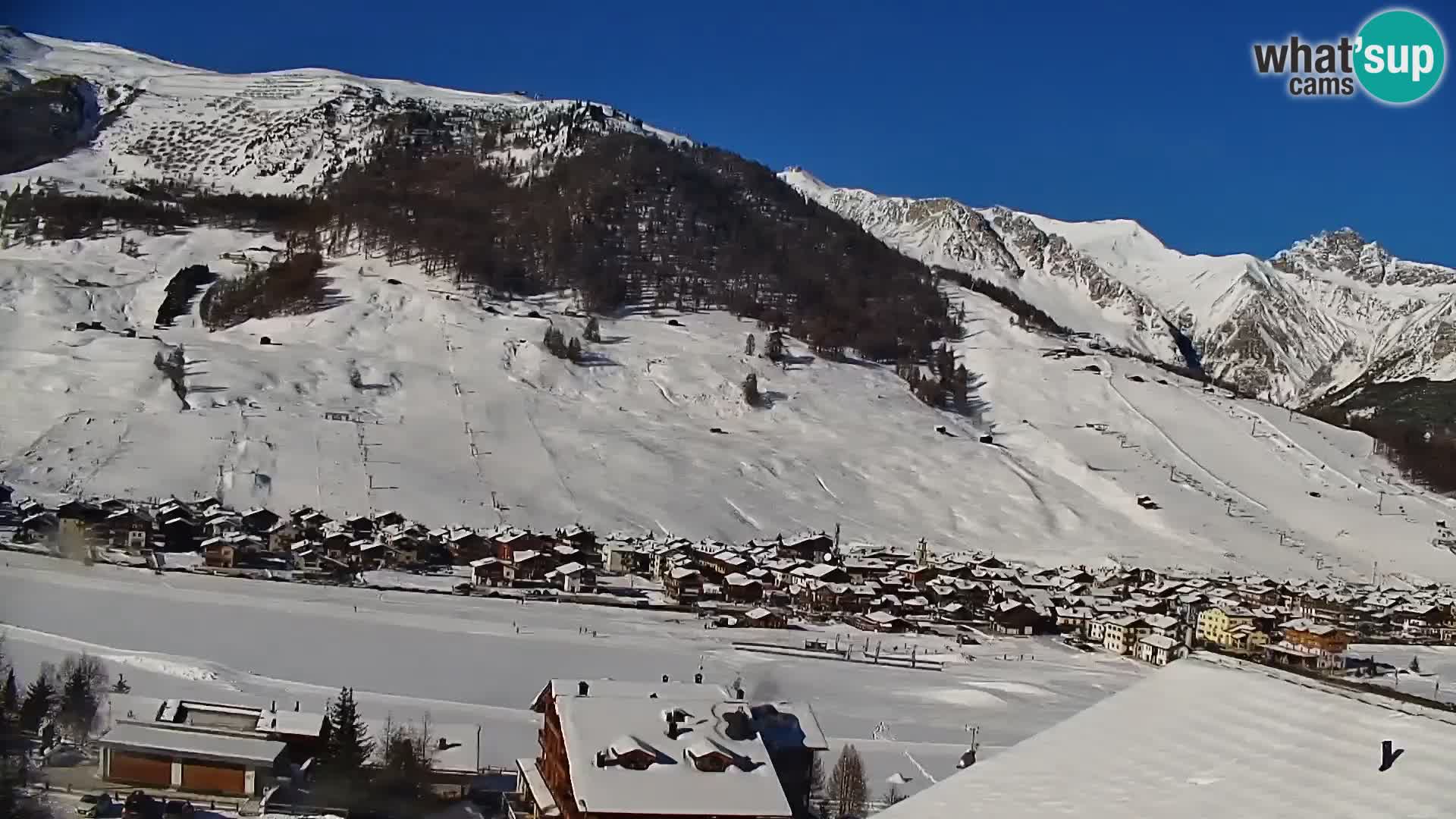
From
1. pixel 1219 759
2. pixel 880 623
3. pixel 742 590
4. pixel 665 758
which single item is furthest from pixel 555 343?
pixel 1219 759

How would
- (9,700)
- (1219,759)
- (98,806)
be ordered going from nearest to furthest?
(1219,759) → (98,806) → (9,700)

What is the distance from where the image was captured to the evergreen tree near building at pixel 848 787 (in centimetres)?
941

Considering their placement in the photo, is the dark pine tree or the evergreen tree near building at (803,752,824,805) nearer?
the dark pine tree

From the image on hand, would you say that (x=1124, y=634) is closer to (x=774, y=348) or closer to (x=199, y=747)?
(x=199, y=747)

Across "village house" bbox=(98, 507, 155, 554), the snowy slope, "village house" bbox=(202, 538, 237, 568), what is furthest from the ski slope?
the snowy slope

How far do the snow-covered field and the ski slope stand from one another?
818 cm

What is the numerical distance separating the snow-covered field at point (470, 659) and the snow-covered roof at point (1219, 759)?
7336mm

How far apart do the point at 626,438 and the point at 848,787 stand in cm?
2403

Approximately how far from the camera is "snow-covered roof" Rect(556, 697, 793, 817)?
311 inches

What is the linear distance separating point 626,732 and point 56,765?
11.7ft

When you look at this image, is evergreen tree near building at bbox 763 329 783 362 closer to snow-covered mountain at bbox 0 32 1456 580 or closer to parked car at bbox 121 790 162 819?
snow-covered mountain at bbox 0 32 1456 580

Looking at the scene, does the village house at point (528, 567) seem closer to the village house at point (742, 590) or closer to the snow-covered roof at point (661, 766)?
the village house at point (742, 590)

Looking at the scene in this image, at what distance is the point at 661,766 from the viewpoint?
321 inches

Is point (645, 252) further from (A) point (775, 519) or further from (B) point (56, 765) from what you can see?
(B) point (56, 765)
